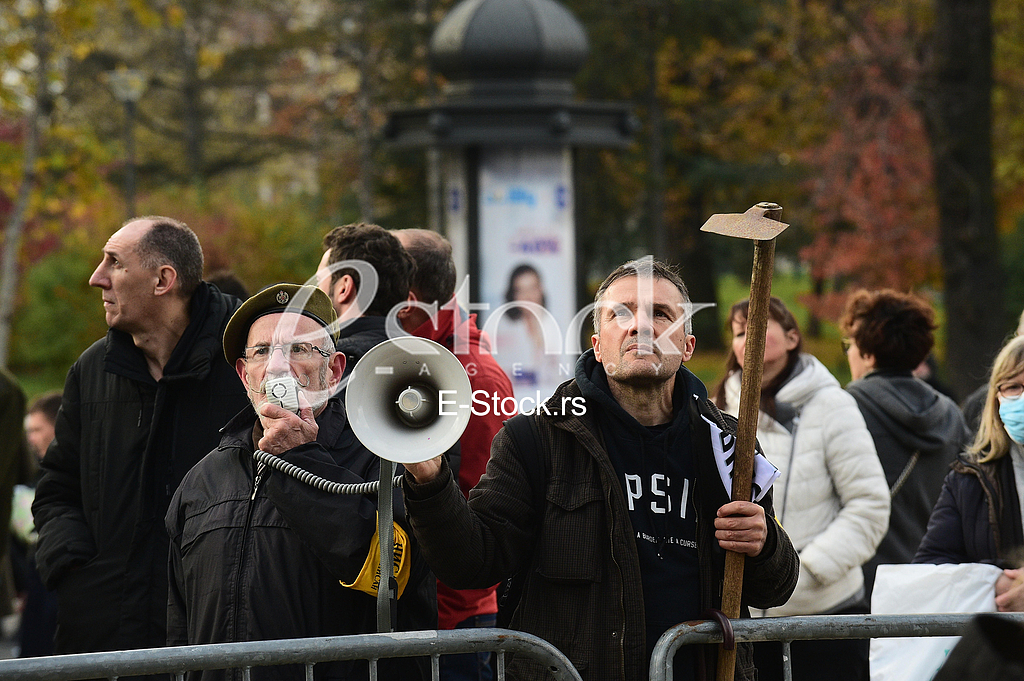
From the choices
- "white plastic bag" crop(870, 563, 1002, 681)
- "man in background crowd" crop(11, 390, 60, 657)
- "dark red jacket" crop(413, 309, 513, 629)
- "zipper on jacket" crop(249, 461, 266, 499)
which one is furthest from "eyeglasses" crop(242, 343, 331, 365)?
"man in background crowd" crop(11, 390, 60, 657)

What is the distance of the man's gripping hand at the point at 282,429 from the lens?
325 cm

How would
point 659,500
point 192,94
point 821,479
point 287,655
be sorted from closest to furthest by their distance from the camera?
point 287,655
point 659,500
point 821,479
point 192,94

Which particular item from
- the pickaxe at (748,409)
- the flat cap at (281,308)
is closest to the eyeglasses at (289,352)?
the flat cap at (281,308)

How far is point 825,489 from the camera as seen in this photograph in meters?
4.76

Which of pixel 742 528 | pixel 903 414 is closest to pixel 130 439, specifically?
pixel 742 528

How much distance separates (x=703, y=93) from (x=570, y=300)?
14521mm

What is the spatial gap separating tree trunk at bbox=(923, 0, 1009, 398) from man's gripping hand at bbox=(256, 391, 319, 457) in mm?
10511

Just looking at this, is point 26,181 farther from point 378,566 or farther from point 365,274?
point 378,566

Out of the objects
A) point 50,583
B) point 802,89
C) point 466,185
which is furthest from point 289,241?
point 50,583

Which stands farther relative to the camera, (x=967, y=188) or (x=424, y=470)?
(x=967, y=188)

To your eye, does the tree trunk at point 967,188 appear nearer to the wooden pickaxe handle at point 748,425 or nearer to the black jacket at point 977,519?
the black jacket at point 977,519

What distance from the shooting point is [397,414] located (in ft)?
9.69

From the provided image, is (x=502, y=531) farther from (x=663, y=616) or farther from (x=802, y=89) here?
(x=802, y=89)

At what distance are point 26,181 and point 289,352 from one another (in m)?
8.61
